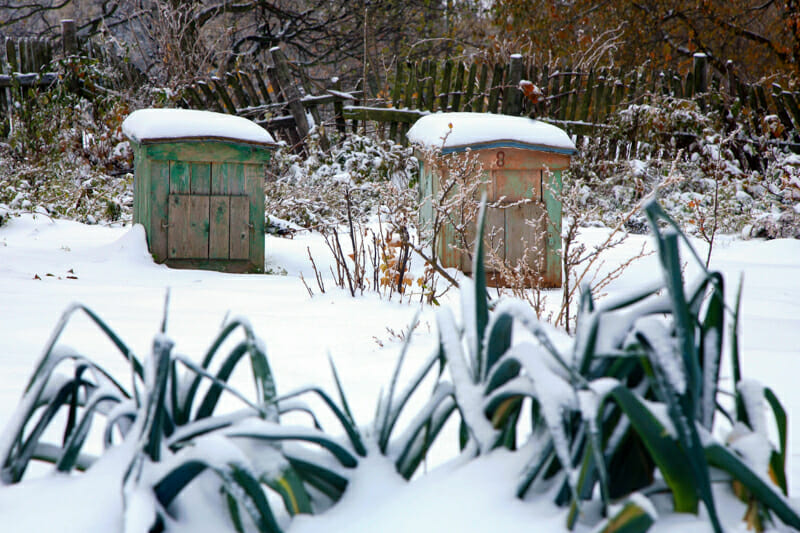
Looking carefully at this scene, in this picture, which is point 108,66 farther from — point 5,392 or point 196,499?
point 196,499

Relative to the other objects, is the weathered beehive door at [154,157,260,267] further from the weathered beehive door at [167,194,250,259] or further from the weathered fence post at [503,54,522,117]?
the weathered fence post at [503,54,522,117]

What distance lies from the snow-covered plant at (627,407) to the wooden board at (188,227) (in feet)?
14.5

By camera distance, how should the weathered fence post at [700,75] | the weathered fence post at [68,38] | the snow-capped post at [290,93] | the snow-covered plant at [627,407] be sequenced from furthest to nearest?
the weathered fence post at [68,38]
the weathered fence post at [700,75]
the snow-capped post at [290,93]
the snow-covered plant at [627,407]

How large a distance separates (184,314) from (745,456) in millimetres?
2825

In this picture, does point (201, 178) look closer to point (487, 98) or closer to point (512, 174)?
point (512, 174)

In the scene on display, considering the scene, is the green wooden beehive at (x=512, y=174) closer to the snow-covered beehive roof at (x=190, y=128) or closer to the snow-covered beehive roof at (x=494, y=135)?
the snow-covered beehive roof at (x=494, y=135)

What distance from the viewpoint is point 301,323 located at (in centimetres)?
312

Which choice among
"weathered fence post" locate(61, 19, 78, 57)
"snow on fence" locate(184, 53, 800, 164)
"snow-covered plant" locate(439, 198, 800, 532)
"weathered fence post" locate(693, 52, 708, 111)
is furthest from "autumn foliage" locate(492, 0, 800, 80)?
"snow-covered plant" locate(439, 198, 800, 532)

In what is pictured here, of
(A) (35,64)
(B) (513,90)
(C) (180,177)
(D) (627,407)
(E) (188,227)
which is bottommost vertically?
(E) (188,227)

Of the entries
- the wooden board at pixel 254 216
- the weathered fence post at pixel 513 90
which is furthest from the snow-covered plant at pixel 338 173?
the wooden board at pixel 254 216

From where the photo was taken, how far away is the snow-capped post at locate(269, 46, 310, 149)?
8.88 m

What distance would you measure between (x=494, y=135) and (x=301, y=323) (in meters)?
2.30

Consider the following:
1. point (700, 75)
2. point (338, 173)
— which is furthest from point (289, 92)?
point (700, 75)

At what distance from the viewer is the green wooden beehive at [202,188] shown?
506 cm
